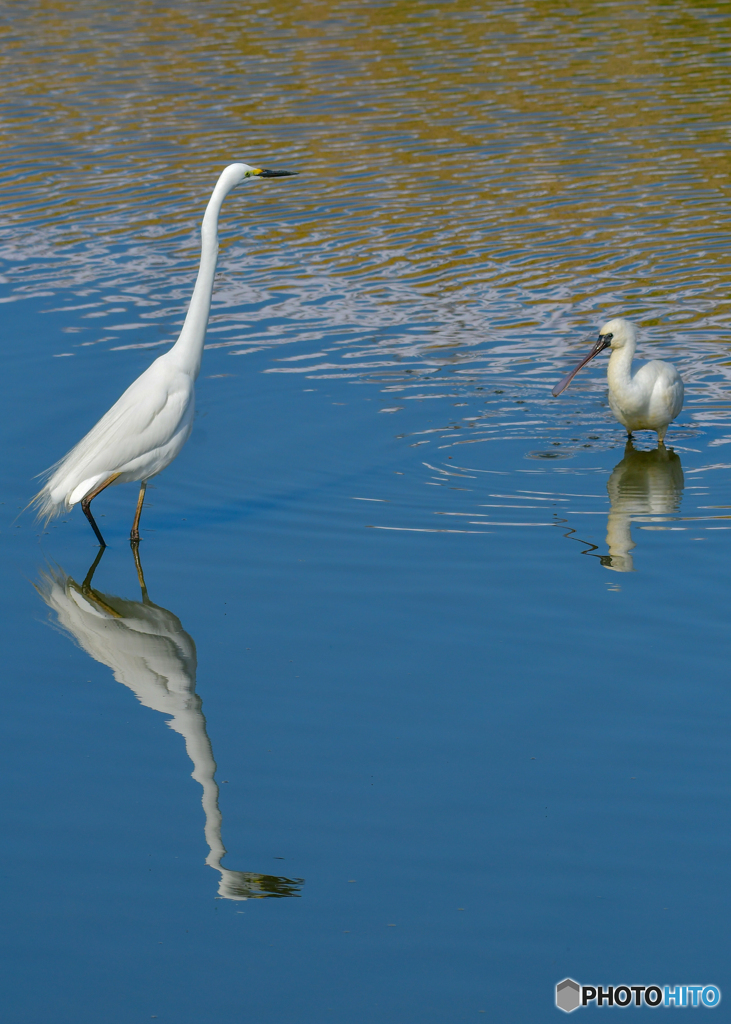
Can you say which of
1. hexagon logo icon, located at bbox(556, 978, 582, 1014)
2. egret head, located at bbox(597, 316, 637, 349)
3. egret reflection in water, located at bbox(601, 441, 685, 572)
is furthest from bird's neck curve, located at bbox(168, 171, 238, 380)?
hexagon logo icon, located at bbox(556, 978, 582, 1014)

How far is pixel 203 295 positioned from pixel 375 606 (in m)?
2.14

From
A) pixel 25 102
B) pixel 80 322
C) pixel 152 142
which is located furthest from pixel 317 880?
pixel 25 102

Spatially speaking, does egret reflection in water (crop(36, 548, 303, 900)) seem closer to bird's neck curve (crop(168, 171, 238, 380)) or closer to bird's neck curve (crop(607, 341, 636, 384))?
bird's neck curve (crop(168, 171, 238, 380))

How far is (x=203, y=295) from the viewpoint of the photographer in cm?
823

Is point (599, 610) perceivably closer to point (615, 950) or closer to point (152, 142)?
point (615, 950)

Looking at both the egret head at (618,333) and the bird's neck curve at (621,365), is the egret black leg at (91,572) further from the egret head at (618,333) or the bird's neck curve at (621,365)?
the egret head at (618,333)

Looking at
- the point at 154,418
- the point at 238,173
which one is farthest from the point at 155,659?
the point at 238,173

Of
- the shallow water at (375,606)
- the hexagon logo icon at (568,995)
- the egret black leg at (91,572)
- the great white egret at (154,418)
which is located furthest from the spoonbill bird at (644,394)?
the hexagon logo icon at (568,995)

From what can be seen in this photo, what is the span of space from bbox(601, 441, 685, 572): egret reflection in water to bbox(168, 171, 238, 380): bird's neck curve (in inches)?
105

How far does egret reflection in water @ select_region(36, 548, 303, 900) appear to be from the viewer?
17.2 ft

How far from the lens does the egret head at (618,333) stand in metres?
10.4

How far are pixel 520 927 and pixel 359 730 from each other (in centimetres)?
154

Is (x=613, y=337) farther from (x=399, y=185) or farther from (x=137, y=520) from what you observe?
(x=399, y=185)

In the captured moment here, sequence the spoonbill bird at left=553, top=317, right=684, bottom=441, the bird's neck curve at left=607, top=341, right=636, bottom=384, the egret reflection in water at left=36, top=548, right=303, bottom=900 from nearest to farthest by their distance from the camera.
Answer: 1. the egret reflection in water at left=36, top=548, right=303, bottom=900
2. the spoonbill bird at left=553, top=317, right=684, bottom=441
3. the bird's neck curve at left=607, top=341, right=636, bottom=384
